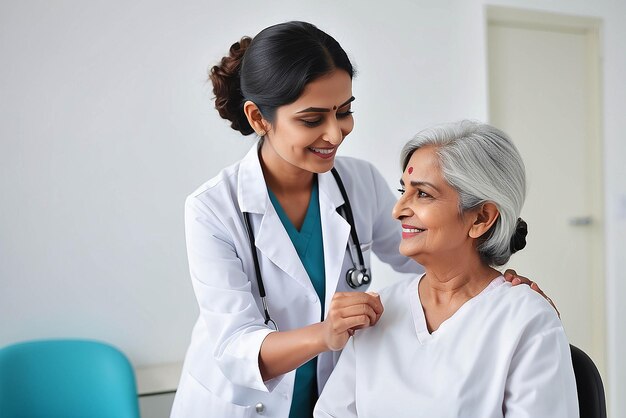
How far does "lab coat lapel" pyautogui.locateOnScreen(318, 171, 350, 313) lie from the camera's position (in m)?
1.54

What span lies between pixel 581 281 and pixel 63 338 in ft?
8.93

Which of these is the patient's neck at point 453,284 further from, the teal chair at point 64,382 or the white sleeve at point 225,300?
the teal chair at point 64,382

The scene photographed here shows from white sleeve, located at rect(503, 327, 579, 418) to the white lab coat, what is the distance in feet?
1.54

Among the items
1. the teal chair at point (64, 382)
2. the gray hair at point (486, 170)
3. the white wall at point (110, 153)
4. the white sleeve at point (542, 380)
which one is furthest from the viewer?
the white wall at point (110, 153)

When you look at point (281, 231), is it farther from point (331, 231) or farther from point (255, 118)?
point (255, 118)

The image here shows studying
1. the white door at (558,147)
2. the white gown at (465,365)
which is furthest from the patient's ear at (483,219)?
the white door at (558,147)

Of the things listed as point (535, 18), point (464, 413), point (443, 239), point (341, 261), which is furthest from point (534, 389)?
point (535, 18)

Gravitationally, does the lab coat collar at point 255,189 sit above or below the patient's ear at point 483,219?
above

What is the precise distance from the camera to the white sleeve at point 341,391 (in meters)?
1.40

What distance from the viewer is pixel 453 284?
139 centimetres

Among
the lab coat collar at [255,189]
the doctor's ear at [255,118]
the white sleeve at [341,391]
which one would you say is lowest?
the white sleeve at [341,391]

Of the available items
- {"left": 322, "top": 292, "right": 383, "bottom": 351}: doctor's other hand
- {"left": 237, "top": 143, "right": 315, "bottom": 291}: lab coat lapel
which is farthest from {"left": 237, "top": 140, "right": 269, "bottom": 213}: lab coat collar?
{"left": 322, "top": 292, "right": 383, "bottom": 351}: doctor's other hand

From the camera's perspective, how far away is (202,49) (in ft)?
8.68

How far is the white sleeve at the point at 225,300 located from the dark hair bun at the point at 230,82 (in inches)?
9.6
